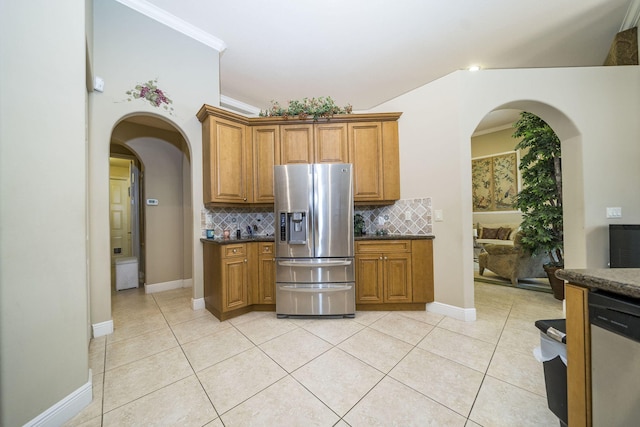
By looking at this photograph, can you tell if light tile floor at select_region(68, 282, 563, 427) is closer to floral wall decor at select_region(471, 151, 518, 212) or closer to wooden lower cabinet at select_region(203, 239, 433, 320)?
wooden lower cabinet at select_region(203, 239, 433, 320)

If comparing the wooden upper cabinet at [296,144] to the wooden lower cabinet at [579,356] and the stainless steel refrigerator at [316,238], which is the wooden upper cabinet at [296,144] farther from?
the wooden lower cabinet at [579,356]

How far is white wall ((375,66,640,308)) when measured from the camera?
2285 millimetres

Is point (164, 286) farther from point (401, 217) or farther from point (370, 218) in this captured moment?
point (401, 217)

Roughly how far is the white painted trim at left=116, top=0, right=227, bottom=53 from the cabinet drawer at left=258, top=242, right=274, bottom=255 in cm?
254

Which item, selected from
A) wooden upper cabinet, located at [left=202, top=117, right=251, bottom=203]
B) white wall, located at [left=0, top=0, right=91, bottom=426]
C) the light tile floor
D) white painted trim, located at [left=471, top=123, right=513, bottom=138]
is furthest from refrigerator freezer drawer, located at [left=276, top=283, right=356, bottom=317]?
white painted trim, located at [left=471, top=123, right=513, bottom=138]

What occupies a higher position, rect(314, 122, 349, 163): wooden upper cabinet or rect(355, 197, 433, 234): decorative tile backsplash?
rect(314, 122, 349, 163): wooden upper cabinet

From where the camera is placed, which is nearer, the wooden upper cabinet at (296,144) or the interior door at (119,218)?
the wooden upper cabinet at (296,144)

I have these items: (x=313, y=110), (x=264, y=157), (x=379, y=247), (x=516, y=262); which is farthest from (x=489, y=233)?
(x=264, y=157)

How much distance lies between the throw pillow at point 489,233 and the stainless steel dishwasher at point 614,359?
5.61m

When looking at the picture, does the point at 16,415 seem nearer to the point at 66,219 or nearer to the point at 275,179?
the point at 66,219

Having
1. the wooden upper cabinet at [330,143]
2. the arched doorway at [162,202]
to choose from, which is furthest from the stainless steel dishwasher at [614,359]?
the arched doorway at [162,202]

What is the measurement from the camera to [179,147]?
12.7ft

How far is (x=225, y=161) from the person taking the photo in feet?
9.02

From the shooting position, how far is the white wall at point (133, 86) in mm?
2152
